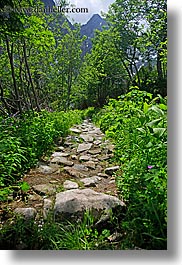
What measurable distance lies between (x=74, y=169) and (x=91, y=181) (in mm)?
166

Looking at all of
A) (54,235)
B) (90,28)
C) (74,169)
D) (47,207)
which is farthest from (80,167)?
(90,28)

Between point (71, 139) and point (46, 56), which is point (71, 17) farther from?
point (71, 139)

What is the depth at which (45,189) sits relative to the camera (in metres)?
1.51

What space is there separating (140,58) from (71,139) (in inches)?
30.0

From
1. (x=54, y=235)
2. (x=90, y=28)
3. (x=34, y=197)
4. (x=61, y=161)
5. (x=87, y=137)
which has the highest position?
(x=90, y=28)

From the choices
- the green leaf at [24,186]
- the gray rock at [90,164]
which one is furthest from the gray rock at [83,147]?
the green leaf at [24,186]

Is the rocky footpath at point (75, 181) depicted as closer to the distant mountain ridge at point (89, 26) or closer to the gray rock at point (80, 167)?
the gray rock at point (80, 167)

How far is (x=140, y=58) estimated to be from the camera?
62.5 inches

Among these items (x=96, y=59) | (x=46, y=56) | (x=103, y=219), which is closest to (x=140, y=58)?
(x=96, y=59)

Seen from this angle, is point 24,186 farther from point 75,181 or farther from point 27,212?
point 75,181

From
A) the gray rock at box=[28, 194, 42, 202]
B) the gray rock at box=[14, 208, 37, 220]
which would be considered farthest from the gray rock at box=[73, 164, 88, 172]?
the gray rock at box=[14, 208, 37, 220]

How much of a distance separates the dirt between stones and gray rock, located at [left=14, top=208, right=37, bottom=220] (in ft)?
0.10

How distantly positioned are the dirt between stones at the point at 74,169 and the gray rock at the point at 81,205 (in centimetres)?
9

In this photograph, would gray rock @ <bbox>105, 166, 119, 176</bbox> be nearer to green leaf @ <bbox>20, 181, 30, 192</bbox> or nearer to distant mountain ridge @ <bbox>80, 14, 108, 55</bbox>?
green leaf @ <bbox>20, 181, 30, 192</bbox>
